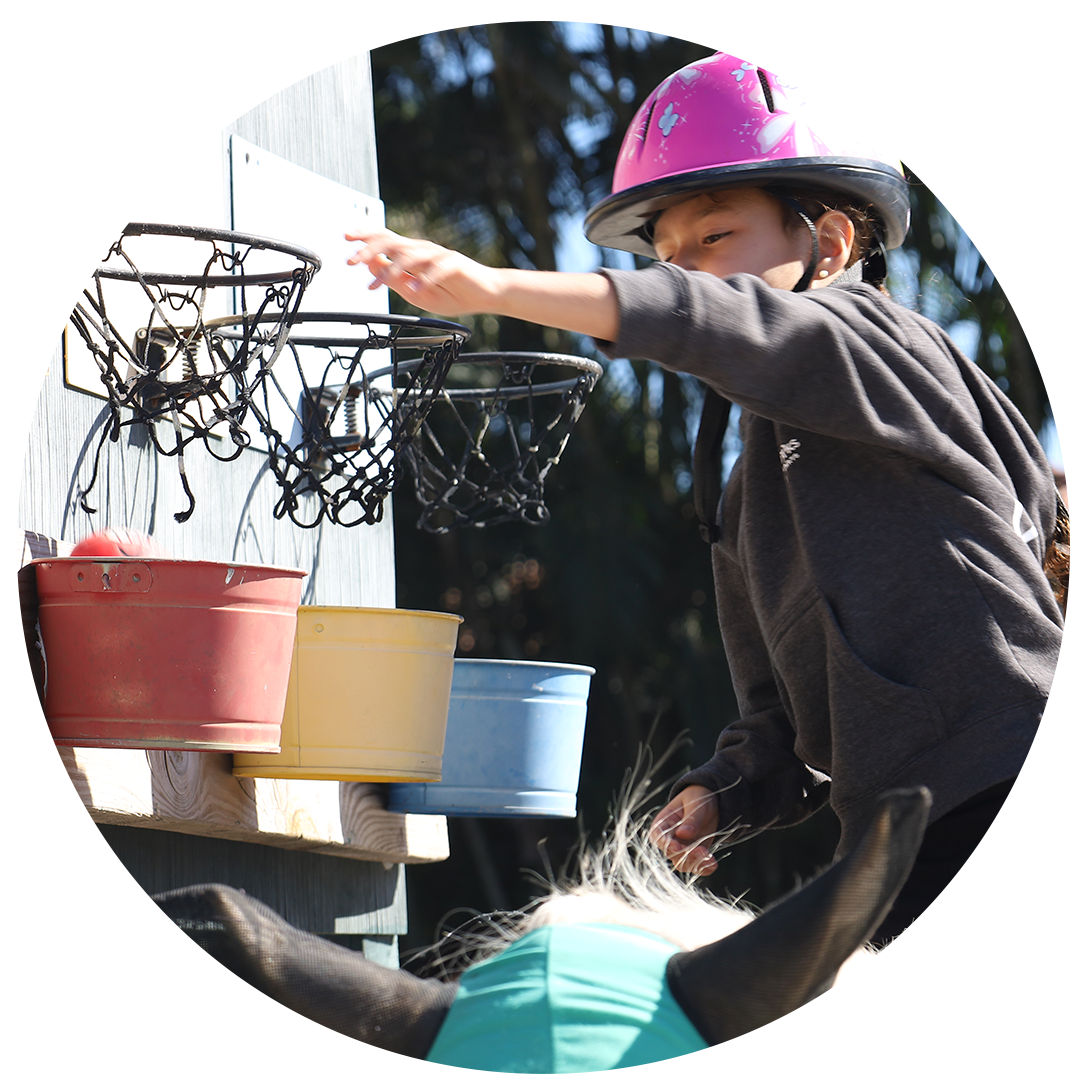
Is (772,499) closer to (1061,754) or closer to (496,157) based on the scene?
(1061,754)

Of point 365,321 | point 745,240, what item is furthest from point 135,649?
point 745,240

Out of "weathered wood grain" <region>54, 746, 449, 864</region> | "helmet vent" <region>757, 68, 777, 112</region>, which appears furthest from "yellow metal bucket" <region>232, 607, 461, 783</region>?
"helmet vent" <region>757, 68, 777, 112</region>

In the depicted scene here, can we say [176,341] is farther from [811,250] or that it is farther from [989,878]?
[989,878]

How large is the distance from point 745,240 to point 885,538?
49 cm

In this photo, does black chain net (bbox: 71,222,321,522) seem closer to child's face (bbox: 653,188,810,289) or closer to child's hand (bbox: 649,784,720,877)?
child's face (bbox: 653,188,810,289)

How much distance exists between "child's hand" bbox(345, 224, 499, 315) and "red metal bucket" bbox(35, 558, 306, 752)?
576mm

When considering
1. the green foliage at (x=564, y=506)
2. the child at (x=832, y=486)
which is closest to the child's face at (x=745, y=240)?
the child at (x=832, y=486)

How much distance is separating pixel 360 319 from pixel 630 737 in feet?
19.7

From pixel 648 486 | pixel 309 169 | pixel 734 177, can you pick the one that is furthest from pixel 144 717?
pixel 648 486

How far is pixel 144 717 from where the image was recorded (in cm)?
159

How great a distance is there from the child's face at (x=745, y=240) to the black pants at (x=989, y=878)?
735 mm

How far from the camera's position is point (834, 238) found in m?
1.84

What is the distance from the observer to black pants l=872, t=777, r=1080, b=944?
1171 mm

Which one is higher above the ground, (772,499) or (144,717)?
(772,499)
